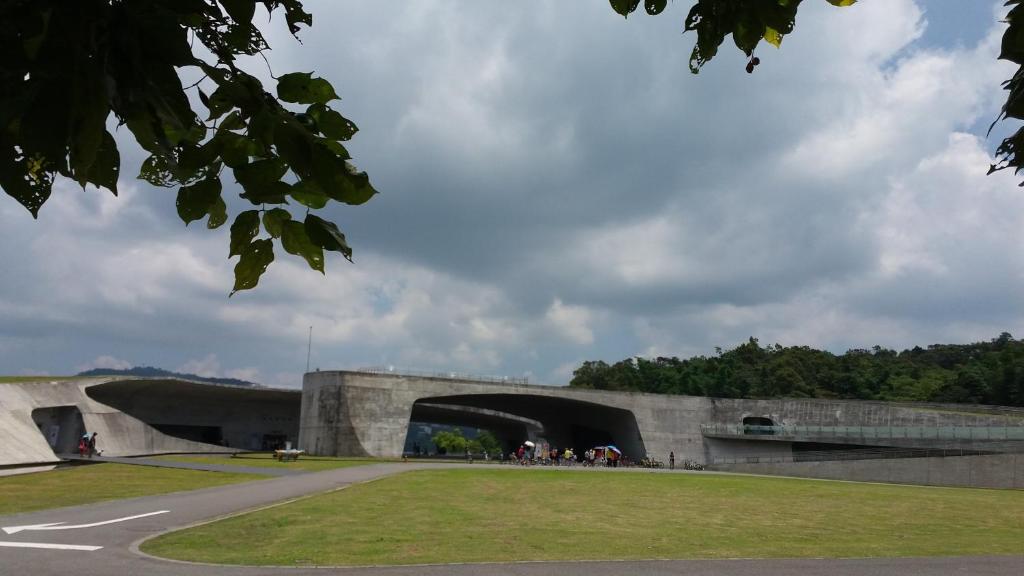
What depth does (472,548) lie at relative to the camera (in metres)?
11.7

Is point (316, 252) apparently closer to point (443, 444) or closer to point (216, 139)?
point (216, 139)

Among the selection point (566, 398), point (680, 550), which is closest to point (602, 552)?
point (680, 550)

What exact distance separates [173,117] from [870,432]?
54.7 meters

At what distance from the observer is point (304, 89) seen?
2.28 m

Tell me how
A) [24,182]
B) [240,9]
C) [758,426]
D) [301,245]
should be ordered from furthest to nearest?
[758,426]
[301,245]
[240,9]
[24,182]

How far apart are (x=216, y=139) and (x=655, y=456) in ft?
190

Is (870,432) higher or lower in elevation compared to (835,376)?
lower

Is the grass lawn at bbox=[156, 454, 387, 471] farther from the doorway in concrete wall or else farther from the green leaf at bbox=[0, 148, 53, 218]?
the green leaf at bbox=[0, 148, 53, 218]

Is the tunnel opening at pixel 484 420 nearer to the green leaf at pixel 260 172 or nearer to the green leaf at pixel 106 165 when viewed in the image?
the green leaf at pixel 260 172

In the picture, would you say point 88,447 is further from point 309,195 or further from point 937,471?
point 937,471

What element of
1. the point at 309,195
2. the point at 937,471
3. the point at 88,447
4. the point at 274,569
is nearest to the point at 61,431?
the point at 88,447

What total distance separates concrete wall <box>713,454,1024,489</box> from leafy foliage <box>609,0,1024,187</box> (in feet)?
149

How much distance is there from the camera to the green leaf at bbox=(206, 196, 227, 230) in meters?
→ 2.51

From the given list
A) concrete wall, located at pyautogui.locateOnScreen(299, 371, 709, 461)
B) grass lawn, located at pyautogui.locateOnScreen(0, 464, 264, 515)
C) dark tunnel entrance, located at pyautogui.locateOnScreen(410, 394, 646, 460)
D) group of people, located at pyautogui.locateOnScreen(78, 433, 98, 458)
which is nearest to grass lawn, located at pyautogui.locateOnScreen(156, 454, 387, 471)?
group of people, located at pyautogui.locateOnScreen(78, 433, 98, 458)
